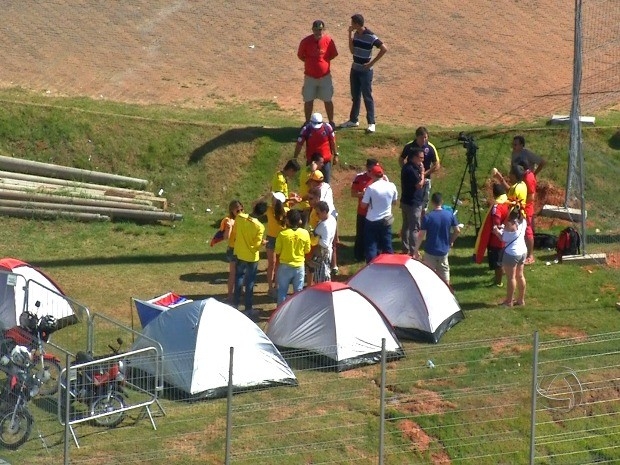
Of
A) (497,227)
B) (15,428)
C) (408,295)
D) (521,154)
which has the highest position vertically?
(521,154)

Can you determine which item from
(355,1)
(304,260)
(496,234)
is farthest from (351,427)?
(355,1)

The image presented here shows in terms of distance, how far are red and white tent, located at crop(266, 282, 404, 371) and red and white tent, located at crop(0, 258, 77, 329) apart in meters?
2.59

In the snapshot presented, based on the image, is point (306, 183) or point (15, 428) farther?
point (306, 183)

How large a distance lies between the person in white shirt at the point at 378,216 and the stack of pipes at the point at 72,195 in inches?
151

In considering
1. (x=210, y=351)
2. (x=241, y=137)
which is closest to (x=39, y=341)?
(x=210, y=351)

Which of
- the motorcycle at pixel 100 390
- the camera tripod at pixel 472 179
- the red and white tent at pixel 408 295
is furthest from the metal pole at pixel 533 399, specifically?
the camera tripod at pixel 472 179

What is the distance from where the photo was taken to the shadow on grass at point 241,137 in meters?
24.5

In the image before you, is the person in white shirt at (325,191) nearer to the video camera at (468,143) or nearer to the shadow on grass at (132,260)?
the shadow on grass at (132,260)

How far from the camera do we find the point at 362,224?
21109 millimetres

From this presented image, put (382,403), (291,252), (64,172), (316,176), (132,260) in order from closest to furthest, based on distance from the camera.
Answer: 1. (382,403)
2. (291,252)
3. (316,176)
4. (132,260)
5. (64,172)

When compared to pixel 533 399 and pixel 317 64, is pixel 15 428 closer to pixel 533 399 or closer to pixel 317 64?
pixel 533 399

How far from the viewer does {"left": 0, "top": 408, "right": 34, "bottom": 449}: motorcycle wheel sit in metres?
14.9

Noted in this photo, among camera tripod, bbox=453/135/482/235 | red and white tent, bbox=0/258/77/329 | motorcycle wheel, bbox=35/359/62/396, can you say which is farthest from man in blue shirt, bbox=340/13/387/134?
motorcycle wheel, bbox=35/359/62/396

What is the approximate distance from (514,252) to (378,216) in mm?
2023
